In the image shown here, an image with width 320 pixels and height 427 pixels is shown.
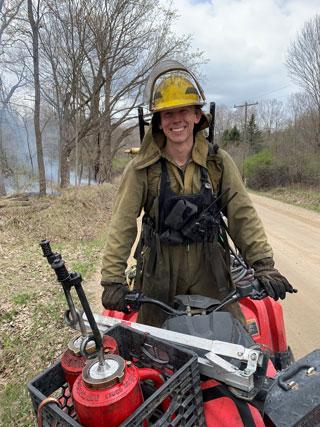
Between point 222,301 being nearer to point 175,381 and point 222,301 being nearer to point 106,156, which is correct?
point 175,381

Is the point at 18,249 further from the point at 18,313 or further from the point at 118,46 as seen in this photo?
the point at 118,46

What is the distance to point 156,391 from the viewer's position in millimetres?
1172

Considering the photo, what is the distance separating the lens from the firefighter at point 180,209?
2.35m

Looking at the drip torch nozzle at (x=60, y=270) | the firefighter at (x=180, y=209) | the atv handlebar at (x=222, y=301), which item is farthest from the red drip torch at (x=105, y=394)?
the firefighter at (x=180, y=209)

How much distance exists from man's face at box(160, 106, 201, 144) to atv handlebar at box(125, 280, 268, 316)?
101 centimetres

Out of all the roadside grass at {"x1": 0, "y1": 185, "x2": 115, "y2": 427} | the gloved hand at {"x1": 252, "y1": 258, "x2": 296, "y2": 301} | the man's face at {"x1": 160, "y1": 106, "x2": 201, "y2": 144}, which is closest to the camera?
the gloved hand at {"x1": 252, "y1": 258, "x2": 296, "y2": 301}

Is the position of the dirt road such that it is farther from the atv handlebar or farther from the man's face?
the man's face

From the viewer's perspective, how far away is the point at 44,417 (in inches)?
47.4

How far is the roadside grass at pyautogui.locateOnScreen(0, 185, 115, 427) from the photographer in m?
4.13

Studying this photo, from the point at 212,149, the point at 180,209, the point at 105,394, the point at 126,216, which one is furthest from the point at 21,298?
the point at 105,394

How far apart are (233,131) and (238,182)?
166 feet

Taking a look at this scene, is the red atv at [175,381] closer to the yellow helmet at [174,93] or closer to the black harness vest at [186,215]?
the black harness vest at [186,215]

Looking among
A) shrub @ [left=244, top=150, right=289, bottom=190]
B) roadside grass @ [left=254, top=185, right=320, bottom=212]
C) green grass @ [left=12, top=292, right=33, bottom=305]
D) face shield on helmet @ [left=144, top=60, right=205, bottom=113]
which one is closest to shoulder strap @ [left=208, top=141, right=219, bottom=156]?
face shield on helmet @ [left=144, top=60, right=205, bottom=113]

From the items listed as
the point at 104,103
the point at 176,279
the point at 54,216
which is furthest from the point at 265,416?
the point at 104,103
